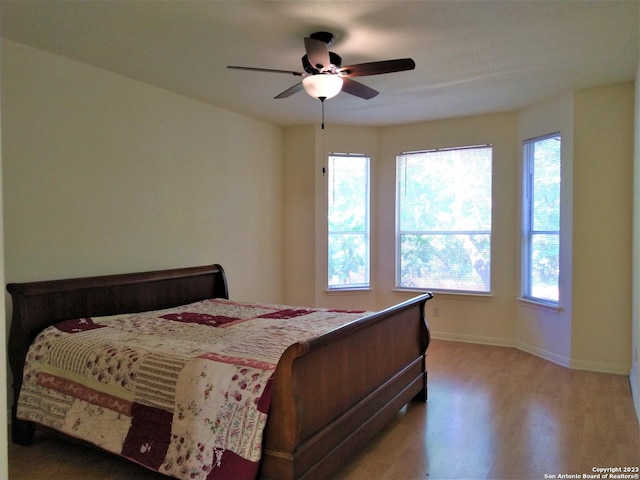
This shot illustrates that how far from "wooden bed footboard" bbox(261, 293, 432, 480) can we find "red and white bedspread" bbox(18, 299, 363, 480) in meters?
0.11

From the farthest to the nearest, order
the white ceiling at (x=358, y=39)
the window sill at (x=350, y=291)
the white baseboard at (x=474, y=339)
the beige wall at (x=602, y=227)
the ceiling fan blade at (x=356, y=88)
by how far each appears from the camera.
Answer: the window sill at (x=350, y=291)
the white baseboard at (x=474, y=339)
the beige wall at (x=602, y=227)
the ceiling fan blade at (x=356, y=88)
the white ceiling at (x=358, y=39)

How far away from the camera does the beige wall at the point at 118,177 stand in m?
3.10

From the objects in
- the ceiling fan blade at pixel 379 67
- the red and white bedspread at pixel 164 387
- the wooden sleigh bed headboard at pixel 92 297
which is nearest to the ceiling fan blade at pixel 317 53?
the ceiling fan blade at pixel 379 67

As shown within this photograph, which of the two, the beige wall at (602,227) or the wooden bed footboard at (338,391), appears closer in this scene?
the wooden bed footboard at (338,391)

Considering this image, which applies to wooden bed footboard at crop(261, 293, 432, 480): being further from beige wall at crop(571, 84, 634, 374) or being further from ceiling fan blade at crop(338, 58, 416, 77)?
beige wall at crop(571, 84, 634, 374)

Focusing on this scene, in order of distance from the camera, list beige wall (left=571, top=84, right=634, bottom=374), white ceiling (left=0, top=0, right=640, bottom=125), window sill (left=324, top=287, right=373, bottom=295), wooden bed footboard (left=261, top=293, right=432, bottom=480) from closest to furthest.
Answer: wooden bed footboard (left=261, top=293, right=432, bottom=480) → white ceiling (left=0, top=0, right=640, bottom=125) → beige wall (left=571, top=84, right=634, bottom=374) → window sill (left=324, top=287, right=373, bottom=295)

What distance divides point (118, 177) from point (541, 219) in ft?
13.2

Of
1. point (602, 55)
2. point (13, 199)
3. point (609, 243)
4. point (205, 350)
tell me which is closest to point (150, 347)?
point (205, 350)

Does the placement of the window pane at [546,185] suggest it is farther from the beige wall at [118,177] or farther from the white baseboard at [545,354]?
the beige wall at [118,177]

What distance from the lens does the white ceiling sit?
2615 mm

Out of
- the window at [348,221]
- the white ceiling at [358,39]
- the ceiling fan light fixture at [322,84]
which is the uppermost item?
the white ceiling at [358,39]

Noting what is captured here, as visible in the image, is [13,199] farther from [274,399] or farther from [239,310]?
[274,399]

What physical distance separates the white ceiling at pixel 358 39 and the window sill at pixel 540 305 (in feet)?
6.67

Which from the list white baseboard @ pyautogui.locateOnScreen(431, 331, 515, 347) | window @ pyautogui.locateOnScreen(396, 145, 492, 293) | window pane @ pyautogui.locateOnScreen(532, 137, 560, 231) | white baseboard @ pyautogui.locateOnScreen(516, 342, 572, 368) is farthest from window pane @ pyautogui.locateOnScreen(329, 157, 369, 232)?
white baseboard @ pyautogui.locateOnScreen(516, 342, 572, 368)
